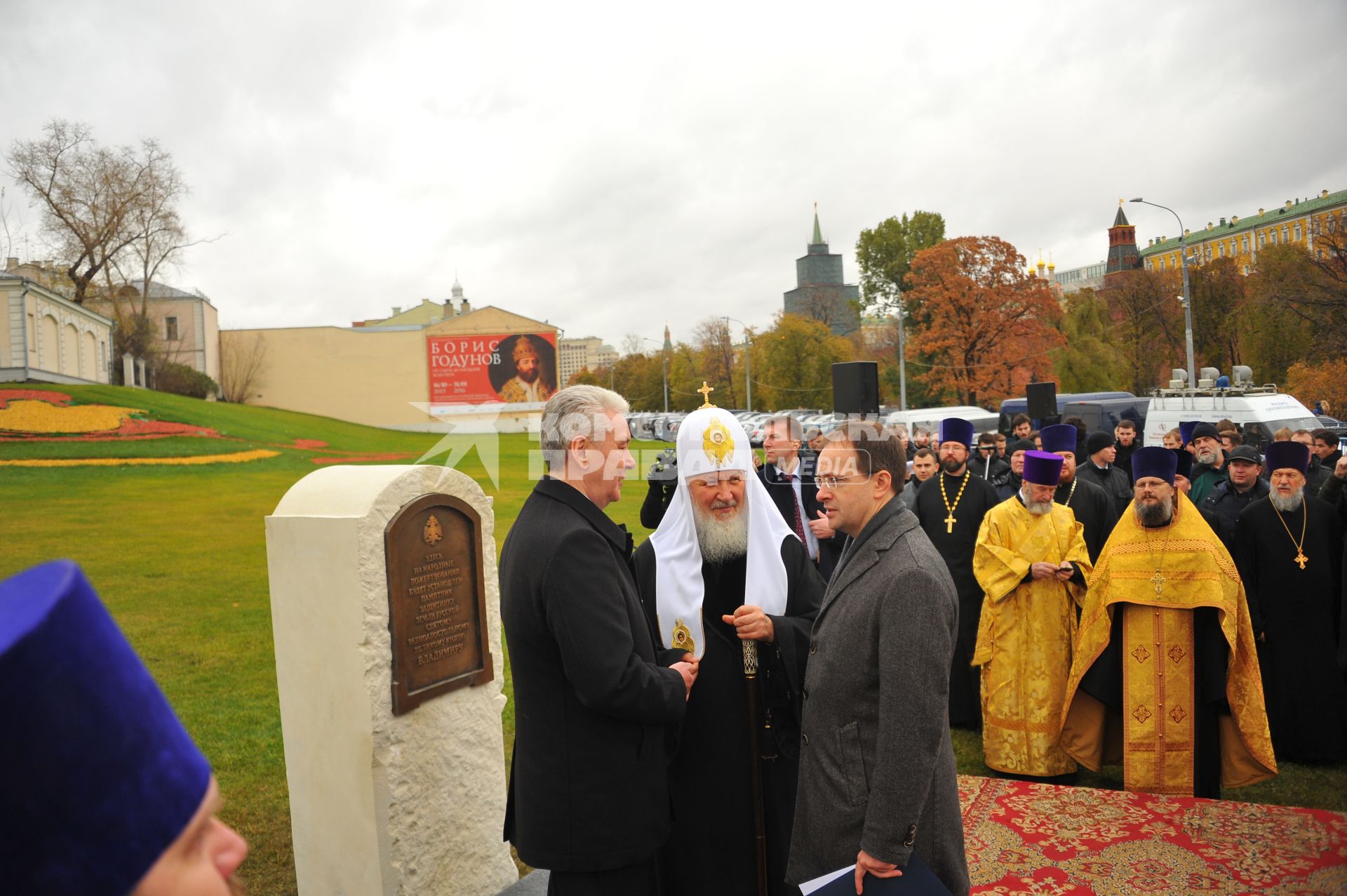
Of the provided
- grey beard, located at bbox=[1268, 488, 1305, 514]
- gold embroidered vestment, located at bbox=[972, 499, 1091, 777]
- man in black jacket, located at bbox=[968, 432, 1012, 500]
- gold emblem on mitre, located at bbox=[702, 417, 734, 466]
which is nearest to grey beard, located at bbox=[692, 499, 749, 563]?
gold emblem on mitre, located at bbox=[702, 417, 734, 466]

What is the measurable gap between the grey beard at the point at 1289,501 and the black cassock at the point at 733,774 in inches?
179

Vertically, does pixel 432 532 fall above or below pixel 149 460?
below

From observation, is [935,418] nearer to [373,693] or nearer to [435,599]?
[435,599]

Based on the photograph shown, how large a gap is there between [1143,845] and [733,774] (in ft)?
8.92

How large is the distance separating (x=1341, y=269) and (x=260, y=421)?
38837 mm

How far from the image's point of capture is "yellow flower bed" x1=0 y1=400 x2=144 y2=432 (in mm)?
27375

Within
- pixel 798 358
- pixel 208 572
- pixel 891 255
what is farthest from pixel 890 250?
pixel 208 572

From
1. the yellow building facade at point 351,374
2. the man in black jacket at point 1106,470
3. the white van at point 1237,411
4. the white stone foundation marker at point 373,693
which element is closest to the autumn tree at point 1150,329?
the white van at point 1237,411

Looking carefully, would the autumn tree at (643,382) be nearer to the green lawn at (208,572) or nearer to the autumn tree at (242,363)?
the autumn tree at (242,363)

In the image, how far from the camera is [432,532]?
12.2 ft

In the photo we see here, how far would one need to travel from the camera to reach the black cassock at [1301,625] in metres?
5.98

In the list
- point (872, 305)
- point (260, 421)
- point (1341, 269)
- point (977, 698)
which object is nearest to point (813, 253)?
point (872, 305)

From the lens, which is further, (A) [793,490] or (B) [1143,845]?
(A) [793,490]

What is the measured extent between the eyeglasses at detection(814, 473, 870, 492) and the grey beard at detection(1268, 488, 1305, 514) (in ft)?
15.8
